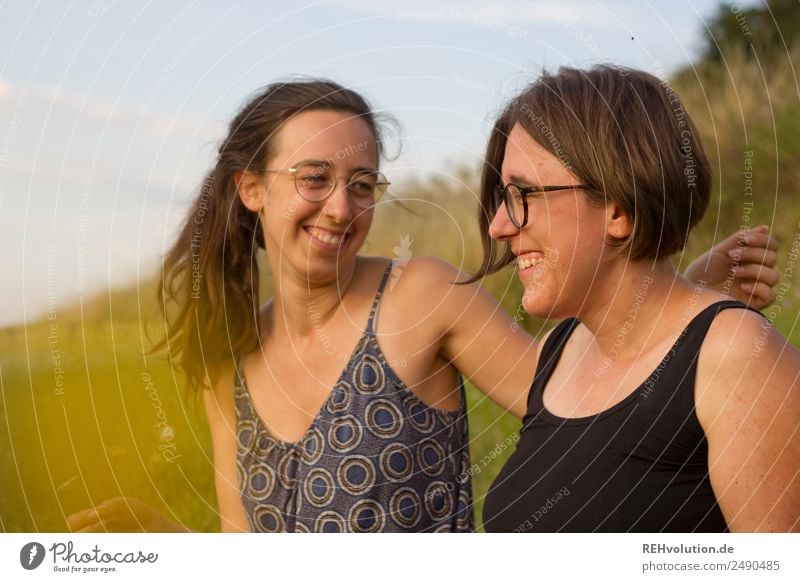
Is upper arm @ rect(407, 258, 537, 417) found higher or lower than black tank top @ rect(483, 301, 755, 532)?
higher

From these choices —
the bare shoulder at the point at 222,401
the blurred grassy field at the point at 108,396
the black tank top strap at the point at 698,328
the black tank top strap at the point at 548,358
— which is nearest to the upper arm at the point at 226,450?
the bare shoulder at the point at 222,401

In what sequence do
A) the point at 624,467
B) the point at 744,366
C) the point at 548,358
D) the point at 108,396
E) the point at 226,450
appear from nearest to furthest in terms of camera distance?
1. the point at 744,366
2. the point at 624,467
3. the point at 548,358
4. the point at 226,450
5. the point at 108,396

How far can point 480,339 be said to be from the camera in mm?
1904

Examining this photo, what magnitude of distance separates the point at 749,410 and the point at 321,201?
87cm

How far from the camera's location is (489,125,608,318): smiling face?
60.4 inches

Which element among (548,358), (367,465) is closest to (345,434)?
Answer: (367,465)

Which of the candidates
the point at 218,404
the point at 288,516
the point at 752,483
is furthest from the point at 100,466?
the point at 752,483

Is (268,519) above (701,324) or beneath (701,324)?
beneath

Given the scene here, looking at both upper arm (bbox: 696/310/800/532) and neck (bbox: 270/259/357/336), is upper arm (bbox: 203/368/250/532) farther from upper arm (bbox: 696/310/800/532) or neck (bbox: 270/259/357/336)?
upper arm (bbox: 696/310/800/532)

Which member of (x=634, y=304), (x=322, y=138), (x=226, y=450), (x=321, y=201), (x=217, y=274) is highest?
(x=322, y=138)

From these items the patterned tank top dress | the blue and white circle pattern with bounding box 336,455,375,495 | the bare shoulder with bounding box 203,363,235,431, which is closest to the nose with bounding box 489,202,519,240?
the patterned tank top dress

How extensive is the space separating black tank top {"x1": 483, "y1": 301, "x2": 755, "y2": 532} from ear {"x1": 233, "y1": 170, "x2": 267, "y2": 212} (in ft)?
2.13

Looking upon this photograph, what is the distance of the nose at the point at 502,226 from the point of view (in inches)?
63.0

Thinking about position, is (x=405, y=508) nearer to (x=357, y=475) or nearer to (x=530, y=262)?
(x=357, y=475)
